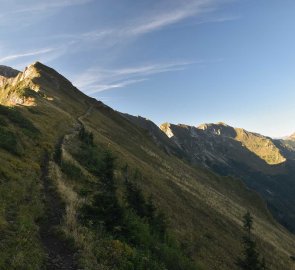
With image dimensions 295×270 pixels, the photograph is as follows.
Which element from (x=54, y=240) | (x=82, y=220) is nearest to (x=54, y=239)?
(x=54, y=240)

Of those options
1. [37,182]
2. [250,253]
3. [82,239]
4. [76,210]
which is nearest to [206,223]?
[250,253]

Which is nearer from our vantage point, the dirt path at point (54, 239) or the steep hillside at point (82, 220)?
the dirt path at point (54, 239)

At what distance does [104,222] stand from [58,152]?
58.7 feet

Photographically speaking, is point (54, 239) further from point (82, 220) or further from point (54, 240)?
point (82, 220)

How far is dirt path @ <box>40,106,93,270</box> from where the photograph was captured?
1282 cm

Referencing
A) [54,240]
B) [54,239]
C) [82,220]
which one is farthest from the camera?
[82,220]

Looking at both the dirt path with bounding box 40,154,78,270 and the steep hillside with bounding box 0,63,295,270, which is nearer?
the dirt path with bounding box 40,154,78,270

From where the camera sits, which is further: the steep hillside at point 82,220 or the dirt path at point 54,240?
the steep hillside at point 82,220

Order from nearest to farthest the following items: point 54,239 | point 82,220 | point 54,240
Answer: point 54,240, point 54,239, point 82,220

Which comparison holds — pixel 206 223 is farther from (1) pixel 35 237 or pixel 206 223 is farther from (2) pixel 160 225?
(1) pixel 35 237

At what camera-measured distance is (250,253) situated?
3441 centimetres

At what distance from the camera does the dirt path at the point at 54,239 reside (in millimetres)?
12821

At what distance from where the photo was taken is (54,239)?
15117mm

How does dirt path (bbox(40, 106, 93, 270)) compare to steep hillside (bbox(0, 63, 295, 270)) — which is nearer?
dirt path (bbox(40, 106, 93, 270))
